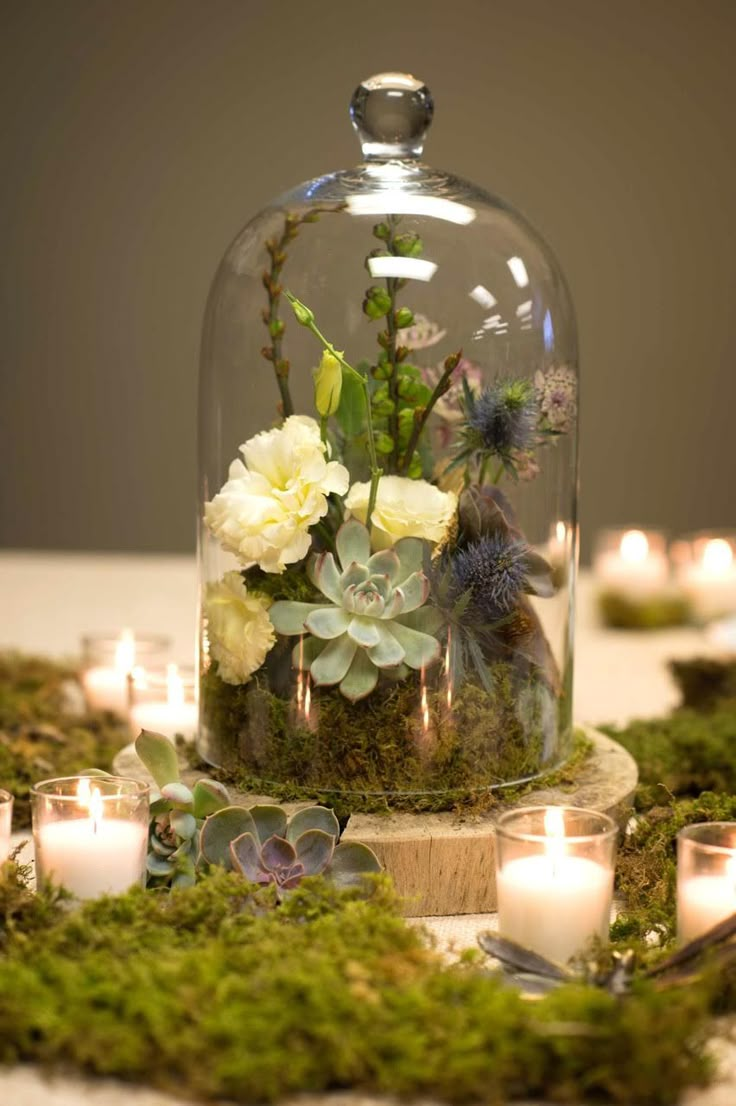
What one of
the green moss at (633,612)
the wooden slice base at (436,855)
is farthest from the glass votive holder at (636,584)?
the wooden slice base at (436,855)

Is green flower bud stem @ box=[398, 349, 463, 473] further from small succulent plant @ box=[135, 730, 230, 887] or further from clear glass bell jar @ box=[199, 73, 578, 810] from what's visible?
small succulent plant @ box=[135, 730, 230, 887]

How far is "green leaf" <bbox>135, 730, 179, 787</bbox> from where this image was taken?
1149mm

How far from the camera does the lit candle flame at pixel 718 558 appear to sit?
8.84 feet

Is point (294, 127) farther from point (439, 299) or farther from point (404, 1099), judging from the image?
point (404, 1099)

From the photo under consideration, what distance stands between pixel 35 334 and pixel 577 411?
421 centimetres

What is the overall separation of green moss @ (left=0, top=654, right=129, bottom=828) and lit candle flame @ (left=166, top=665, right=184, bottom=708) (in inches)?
3.8

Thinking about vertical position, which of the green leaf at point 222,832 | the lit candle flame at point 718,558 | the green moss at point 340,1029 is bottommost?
the green moss at point 340,1029

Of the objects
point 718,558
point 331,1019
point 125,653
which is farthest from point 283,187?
point 331,1019

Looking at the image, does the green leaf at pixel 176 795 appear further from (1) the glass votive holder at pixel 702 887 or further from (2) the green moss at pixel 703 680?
(2) the green moss at pixel 703 680

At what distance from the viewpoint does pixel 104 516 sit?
5.39m

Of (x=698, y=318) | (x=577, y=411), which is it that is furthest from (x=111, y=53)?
(x=577, y=411)

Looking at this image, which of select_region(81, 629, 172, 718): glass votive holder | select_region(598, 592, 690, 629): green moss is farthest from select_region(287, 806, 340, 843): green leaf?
select_region(598, 592, 690, 629): green moss

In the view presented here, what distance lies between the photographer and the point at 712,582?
2.69m

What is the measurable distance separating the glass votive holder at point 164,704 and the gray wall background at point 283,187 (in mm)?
3738
